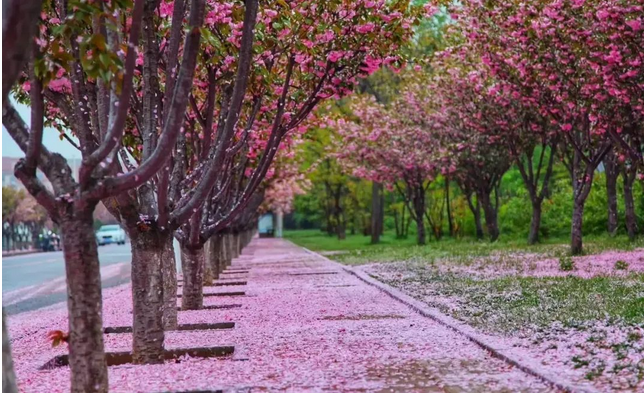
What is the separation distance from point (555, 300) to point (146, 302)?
18.7 feet

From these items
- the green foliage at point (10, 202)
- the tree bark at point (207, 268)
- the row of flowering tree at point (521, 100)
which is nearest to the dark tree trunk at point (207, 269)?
the tree bark at point (207, 268)

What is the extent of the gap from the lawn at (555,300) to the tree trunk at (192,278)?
10.8 feet

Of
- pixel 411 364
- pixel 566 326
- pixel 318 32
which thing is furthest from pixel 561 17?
pixel 411 364

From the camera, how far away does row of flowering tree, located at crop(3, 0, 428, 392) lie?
646cm

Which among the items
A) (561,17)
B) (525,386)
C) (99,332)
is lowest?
(525,386)

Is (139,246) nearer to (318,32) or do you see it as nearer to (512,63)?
(318,32)

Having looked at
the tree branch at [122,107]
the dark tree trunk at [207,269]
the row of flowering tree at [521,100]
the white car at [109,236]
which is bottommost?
the dark tree trunk at [207,269]

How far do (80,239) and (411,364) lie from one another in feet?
10.1

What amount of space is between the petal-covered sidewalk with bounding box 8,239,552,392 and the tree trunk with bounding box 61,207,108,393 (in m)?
0.54

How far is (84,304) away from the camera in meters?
6.64

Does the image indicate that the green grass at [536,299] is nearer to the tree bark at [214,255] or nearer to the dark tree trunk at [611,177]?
the tree bark at [214,255]

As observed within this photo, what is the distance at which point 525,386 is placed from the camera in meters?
6.87

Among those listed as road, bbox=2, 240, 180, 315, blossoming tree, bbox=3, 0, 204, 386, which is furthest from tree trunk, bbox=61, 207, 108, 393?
road, bbox=2, 240, 180, 315

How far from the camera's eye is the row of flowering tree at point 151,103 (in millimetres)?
6465
